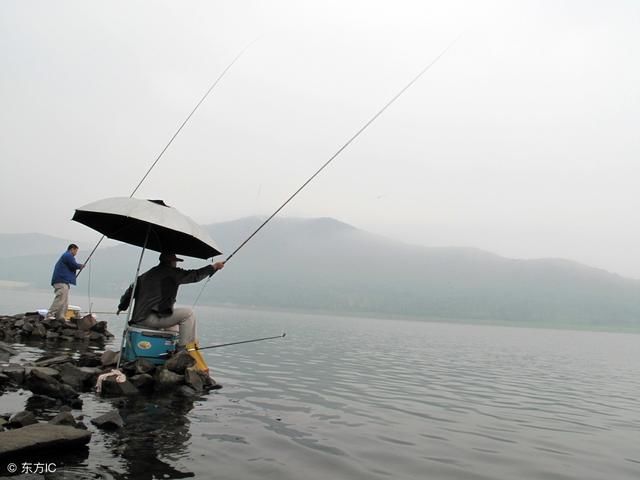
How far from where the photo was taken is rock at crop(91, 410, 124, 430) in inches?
321

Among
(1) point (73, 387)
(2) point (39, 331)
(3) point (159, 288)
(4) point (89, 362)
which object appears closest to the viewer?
(1) point (73, 387)

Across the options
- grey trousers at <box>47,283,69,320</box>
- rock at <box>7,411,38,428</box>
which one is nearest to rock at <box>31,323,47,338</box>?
grey trousers at <box>47,283,69,320</box>

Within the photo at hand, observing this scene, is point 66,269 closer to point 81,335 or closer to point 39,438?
point 81,335

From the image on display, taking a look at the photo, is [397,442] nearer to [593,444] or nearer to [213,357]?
[593,444]

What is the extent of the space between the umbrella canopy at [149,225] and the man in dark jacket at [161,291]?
69cm

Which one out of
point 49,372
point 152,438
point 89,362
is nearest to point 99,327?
point 89,362

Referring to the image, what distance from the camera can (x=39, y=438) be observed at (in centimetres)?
648

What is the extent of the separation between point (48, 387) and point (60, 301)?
42.0 ft

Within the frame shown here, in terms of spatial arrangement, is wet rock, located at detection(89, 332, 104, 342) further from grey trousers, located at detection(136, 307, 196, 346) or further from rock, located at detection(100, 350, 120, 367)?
grey trousers, located at detection(136, 307, 196, 346)

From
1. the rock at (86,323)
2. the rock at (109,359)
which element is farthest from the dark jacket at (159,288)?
the rock at (86,323)

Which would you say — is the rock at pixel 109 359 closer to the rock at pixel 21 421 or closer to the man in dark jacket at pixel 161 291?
the man in dark jacket at pixel 161 291

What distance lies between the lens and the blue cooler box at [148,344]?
1211 centimetres

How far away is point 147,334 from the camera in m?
12.1

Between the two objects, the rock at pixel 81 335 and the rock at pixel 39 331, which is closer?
the rock at pixel 39 331
